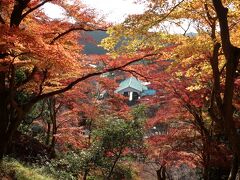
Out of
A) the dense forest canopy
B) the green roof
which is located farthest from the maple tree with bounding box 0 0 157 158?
the green roof

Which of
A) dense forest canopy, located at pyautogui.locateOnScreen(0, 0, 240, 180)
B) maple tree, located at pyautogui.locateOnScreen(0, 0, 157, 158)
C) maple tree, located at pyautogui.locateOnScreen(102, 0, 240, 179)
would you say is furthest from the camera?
maple tree, located at pyautogui.locateOnScreen(0, 0, 157, 158)

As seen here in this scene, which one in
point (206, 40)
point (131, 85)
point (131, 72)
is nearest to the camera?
point (206, 40)

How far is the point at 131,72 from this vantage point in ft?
38.9

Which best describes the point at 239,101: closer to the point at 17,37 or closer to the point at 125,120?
the point at 125,120

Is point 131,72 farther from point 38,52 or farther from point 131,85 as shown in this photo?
point 131,85

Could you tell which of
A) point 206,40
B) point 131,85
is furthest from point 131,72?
point 131,85

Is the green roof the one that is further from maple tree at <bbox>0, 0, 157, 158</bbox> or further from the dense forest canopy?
maple tree at <bbox>0, 0, 157, 158</bbox>

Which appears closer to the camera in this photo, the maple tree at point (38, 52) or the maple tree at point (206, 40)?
the maple tree at point (206, 40)

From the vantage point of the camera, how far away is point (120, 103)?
22.5 m

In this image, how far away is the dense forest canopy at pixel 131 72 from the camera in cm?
737

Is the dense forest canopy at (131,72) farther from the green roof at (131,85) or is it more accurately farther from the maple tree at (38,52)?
the green roof at (131,85)

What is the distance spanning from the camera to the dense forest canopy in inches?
290

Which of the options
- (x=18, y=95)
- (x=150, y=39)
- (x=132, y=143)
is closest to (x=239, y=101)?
(x=132, y=143)

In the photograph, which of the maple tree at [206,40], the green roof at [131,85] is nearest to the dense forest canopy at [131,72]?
the maple tree at [206,40]
